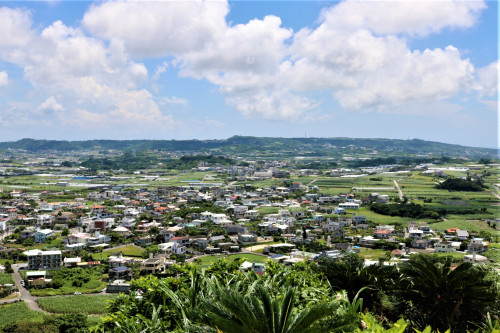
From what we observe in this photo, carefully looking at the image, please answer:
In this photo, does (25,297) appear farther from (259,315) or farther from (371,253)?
(371,253)

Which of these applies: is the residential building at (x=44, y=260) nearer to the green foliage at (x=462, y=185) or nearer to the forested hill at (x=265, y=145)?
the green foliage at (x=462, y=185)

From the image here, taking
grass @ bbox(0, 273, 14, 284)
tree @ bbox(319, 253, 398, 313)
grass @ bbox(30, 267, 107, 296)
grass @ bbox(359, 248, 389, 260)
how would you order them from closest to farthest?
tree @ bbox(319, 253, 398, 313), grass @ bbox(30, 267, 107, 296), grass @ bbox(0, 273, 14, 284), grass @ bbox(359, 248, 389, 260)

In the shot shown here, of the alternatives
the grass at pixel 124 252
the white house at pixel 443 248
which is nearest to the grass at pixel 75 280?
the grass at pixel 124 252

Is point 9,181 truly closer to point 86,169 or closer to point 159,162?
point 86,169

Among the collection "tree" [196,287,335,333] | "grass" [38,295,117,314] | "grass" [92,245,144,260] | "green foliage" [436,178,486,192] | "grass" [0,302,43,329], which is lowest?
"grass" [92,245,144,260]

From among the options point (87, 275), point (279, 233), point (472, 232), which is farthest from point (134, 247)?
point (472, 232)

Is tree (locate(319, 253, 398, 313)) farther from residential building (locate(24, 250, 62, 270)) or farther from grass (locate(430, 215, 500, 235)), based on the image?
grass (locate(430, 215, 500, 235))

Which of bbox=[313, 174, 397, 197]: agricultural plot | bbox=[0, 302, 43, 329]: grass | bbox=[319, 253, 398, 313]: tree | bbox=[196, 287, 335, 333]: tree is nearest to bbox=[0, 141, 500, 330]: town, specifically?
bbox=[313, 174, 397, 197]: agricultural plot
